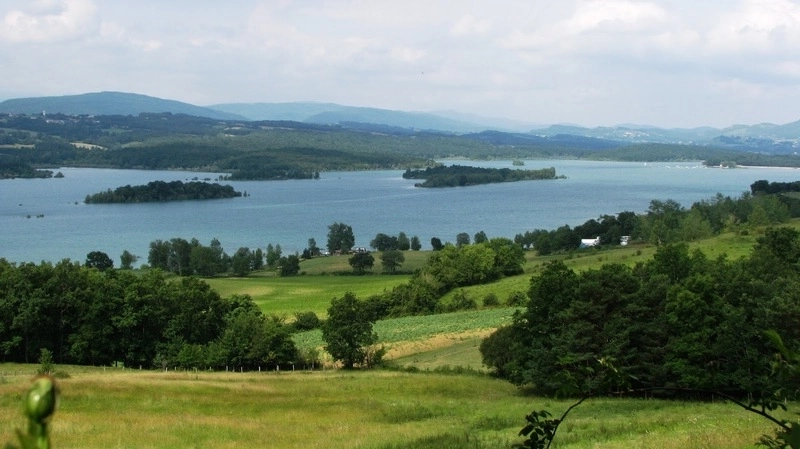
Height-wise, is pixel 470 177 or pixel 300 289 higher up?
pixel 470 177

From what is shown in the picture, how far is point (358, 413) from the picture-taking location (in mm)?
17984

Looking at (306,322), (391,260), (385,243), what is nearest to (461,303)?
(306,322)

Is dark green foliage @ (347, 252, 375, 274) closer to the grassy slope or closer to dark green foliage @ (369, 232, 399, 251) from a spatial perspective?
the grassy slope

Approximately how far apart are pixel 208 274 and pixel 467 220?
1915 inches

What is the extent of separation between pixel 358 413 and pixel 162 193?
14393 cm

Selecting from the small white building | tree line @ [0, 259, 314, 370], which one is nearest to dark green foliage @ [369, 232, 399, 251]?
the small white building

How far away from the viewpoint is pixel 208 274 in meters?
76.6

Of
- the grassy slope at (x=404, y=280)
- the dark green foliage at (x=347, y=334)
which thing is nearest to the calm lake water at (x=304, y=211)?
the grassy slope at (x=404, y=280)

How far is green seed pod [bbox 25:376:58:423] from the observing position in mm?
1035

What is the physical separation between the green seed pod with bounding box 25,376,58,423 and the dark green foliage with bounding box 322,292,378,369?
32127 millimetres

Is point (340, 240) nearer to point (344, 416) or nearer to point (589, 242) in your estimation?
point (589, 242)

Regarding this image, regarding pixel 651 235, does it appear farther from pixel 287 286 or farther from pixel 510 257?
pixel 287 286

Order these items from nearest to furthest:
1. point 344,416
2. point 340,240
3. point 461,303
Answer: point 344,416, point 461,303, point 340,240

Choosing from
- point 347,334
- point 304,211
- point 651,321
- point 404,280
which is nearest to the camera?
point 651,321
